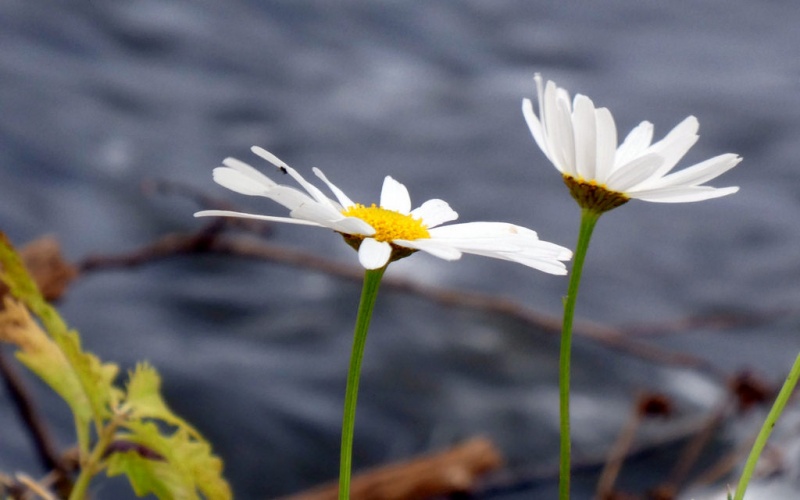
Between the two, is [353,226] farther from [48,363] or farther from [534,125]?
[48,363]

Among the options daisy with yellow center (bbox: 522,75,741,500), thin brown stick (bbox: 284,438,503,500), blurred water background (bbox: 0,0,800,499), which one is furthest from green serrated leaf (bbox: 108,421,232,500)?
blurred water background (bbox: 0,0,800,499)

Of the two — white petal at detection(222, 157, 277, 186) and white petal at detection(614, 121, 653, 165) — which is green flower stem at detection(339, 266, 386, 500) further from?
white petal at detection(614, 121, 653, 165)

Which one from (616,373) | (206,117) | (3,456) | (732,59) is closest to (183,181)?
(206,117)

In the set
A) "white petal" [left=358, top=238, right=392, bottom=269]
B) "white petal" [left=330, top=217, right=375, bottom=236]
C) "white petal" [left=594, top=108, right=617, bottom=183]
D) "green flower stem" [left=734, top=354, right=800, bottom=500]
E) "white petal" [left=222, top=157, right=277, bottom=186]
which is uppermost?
"white petal" [left=594, top=108, right=617, bottom=183]

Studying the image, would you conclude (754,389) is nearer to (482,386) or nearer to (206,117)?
(482,386)

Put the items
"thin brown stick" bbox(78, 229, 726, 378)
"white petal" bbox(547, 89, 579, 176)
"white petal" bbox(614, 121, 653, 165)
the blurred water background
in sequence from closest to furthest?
"white petal" bbox(547, 89, 579, 176) < "white petal" bbox(614, 121, 653, 165) < "thin brown stick" bbox(78, 229, 726, 378) < the blurred water background

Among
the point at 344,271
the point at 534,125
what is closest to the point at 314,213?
the point at 534,125

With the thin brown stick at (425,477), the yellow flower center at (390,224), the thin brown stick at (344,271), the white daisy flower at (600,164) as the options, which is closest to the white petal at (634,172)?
the white daisy flower at (600,164)
